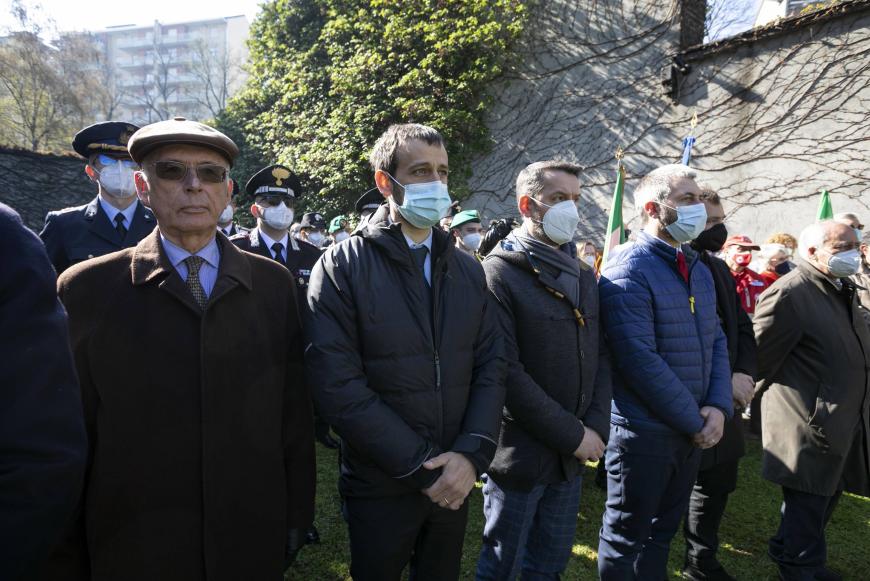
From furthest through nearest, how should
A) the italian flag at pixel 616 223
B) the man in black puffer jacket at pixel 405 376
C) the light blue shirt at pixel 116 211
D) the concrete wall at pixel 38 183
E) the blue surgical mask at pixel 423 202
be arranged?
the concrete wall at pixel 38 183 → the italian flag at pixel 616 223 → the light blue shirt at pixel 116 211 → the blue surgical mask at pixel 423 202 → the man in black puffer jacket at pixel 405 376

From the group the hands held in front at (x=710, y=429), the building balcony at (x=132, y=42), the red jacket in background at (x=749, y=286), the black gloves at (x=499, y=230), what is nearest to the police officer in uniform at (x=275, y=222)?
the black gloves at (x=499, y=230)

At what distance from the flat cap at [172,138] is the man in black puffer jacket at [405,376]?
596 mm

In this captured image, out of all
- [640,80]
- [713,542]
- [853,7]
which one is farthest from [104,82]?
[713,542]

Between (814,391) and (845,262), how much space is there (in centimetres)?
77

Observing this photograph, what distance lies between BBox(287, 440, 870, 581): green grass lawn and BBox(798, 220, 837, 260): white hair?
6.86 ft

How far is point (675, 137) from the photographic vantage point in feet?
32.4

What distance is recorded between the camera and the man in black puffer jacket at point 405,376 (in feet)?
6.41

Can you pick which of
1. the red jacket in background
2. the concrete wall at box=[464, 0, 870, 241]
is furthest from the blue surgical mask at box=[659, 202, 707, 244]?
the concrete wall at box=[464, 0, 870, 241]

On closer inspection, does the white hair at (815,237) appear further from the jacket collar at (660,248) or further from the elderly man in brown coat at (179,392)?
the elderly man in brown coat at (179,392)

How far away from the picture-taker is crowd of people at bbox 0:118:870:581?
1.62m

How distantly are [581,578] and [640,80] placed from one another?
9.68m

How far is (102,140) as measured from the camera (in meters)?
3.57

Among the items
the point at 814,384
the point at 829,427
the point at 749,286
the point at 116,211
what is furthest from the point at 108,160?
the point at 749,286

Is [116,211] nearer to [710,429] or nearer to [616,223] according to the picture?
[710,429]
